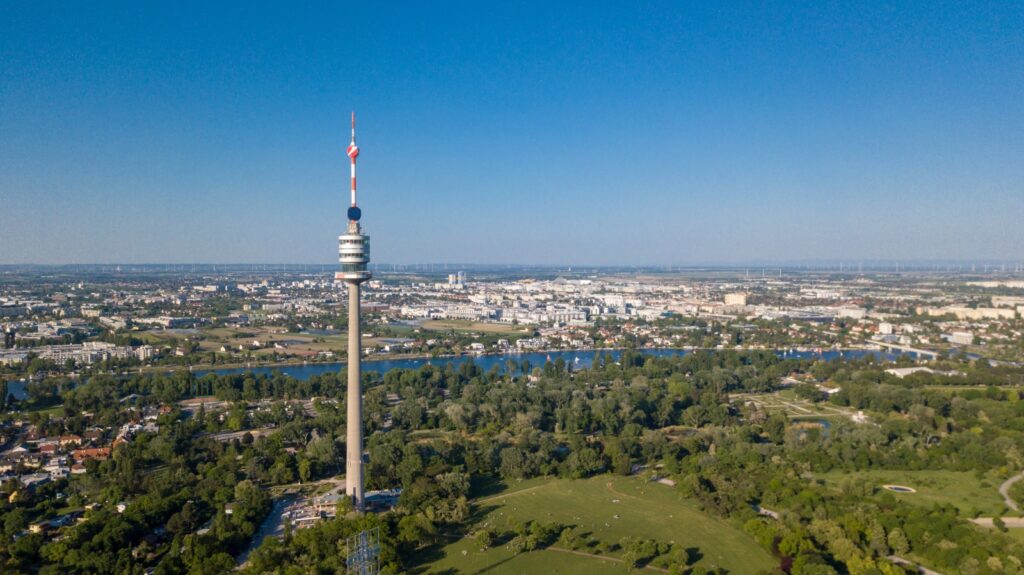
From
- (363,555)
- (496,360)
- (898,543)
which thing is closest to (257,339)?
(496,360)

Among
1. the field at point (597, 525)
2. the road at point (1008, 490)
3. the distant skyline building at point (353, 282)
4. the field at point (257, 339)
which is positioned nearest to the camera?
the field at point (597, 525)

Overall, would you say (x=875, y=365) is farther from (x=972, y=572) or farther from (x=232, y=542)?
(x=232, y=542)

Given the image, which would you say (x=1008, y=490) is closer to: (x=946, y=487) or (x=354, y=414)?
(x=946, y=487)

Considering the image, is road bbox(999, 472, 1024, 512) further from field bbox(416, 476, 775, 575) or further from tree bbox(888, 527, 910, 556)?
field bbox(416, 476, 775, 575)

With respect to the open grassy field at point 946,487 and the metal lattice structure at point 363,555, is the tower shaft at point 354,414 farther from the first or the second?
the open grassy field at point 946,487

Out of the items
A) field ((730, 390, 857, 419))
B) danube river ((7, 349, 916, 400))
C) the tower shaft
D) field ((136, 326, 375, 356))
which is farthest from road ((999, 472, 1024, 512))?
field ((136, 326, 375, 356))

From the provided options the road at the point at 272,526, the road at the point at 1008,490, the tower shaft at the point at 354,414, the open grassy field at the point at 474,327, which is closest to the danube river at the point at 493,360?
the open grassy field at the point at 474,327
